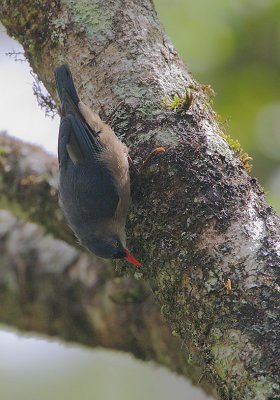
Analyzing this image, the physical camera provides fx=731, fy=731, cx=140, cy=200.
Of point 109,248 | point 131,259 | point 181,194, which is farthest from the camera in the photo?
point 109,248

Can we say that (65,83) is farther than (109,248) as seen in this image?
No

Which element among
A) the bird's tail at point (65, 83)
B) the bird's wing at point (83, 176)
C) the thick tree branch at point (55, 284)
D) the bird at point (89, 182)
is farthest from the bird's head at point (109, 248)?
the bird's tail at point (65, 83)

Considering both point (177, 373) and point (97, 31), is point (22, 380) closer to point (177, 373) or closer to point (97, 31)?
point (177, 373)

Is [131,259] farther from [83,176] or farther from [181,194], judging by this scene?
[83,176]

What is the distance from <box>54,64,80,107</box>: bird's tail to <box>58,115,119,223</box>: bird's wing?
361mm

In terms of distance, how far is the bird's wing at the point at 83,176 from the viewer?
5.41 m

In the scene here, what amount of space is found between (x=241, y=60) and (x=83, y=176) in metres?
2.14

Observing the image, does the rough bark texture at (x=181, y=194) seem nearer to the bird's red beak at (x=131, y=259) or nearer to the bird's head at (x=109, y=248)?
the bird's red beak at (x=131, y=259)

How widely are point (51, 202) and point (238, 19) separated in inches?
90.8

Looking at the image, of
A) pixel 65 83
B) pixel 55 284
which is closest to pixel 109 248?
pixel 65 83

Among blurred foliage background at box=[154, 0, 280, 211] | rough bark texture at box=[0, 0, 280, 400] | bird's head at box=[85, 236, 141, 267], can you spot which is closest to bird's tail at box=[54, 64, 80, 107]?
rough bark texture at box=[0, 0, 280, 400]

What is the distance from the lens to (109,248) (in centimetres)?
516

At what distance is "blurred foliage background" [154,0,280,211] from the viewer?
6469mm

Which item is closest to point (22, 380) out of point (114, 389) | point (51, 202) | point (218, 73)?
point (114, 389)
